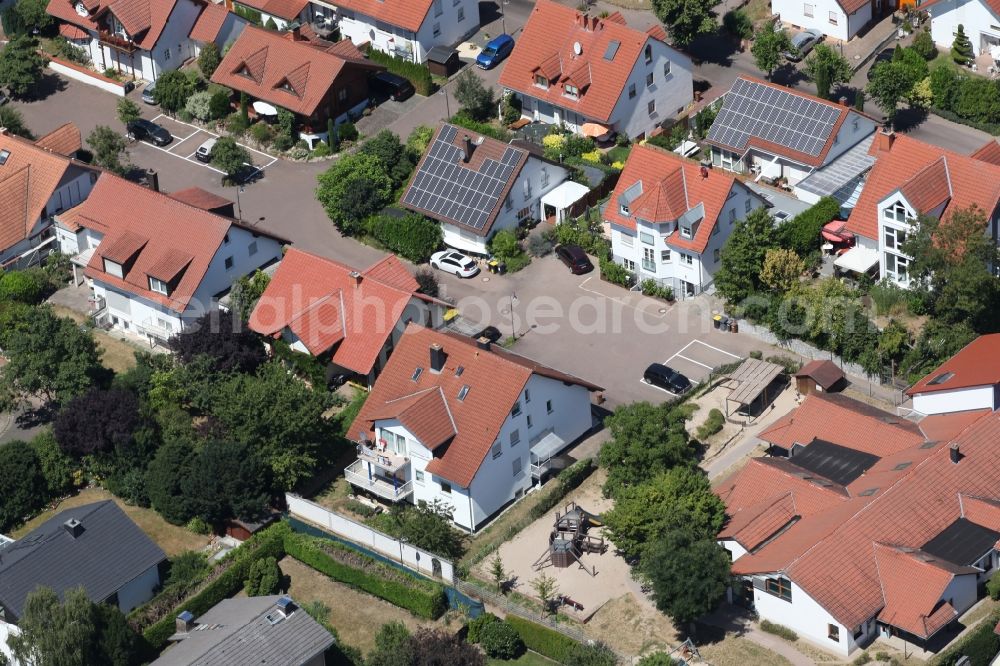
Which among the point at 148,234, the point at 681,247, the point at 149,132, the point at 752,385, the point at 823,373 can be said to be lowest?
the point at 752,385

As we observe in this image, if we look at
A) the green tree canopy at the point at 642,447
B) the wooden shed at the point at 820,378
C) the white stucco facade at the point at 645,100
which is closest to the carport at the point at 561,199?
the white stucco facade at the point at 645,100

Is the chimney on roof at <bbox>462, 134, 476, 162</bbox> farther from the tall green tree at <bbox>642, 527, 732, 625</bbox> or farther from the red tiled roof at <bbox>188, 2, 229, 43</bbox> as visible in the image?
the tall green tree at <bbox>642, 527, 732, 625</bbox>

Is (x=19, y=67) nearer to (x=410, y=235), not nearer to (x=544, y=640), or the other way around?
(x=410, y=235)

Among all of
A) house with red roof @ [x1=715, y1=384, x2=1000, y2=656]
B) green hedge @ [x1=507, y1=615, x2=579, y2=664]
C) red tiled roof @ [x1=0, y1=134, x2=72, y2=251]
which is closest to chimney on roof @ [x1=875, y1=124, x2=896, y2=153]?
house with red roof @ [x1=715, y1=384, x2=1000, y2=656]

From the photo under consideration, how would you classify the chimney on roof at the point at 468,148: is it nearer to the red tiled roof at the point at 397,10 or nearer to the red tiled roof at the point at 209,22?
the red tiled roof at the point at 397,10

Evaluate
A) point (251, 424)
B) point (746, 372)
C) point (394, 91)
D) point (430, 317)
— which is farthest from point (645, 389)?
point (394, 91)

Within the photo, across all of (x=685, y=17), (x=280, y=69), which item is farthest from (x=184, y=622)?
(x=685, y=17)
